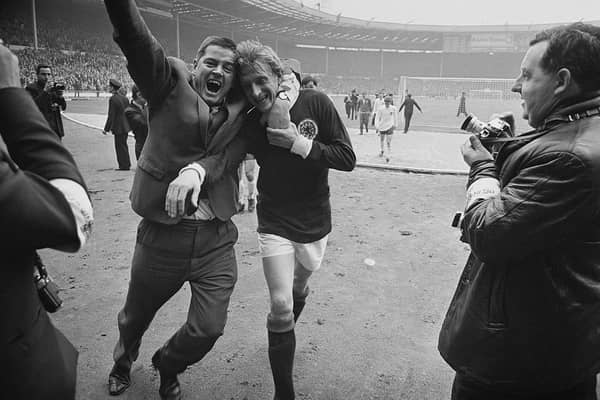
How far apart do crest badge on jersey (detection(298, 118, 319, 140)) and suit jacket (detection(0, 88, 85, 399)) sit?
1808 mm

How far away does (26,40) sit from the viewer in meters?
34.6

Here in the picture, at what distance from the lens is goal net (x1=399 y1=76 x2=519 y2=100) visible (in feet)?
126

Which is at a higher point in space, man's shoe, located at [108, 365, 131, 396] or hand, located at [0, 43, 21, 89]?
hand, located at [0, 43, 21, 89]

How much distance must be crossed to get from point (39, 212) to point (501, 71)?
7612 cm

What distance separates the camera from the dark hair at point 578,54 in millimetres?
1574

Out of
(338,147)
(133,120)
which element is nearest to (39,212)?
(338,147)

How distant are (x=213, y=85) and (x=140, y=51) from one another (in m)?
0.51

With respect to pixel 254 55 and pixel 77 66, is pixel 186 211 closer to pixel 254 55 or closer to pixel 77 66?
pixel 254 55

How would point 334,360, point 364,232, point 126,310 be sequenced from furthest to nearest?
point 364,232 < point 334,360 < point 126,310

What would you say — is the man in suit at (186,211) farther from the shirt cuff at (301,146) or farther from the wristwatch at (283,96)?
the shirt cuff at (301,146)

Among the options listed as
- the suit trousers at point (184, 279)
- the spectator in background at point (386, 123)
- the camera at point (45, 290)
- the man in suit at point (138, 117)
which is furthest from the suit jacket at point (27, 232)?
the spectator in background at point (386, 123)

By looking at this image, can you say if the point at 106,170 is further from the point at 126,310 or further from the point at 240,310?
the point at 126,310

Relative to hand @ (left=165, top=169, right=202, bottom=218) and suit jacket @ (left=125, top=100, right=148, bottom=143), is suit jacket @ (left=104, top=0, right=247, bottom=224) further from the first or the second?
suit jacket @ (left=125, top=100, right=148, bottom=143)

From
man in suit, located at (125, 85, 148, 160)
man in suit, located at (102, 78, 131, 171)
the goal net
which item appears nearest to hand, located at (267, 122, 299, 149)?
man in suit, located at (125, 85, 148, 160)
